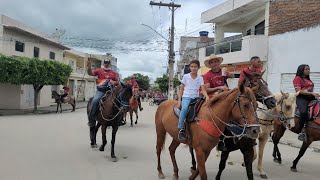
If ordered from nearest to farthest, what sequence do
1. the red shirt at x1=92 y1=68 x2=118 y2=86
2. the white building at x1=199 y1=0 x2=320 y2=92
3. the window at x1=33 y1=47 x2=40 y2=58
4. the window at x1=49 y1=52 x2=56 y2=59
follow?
the red shirt at x1=92 y1=68 x2=118 y2=86, the white building at x1=199 y1=0 x2=320 y2=92, the window at x1=33 y1=47 x2=40 y2=58, the window at x1=49 y1=52 x2=56 y2=59

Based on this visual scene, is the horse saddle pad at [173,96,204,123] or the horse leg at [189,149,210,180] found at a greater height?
the horse saddle pad at [173,96,204,123]

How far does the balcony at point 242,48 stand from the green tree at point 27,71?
1269cm

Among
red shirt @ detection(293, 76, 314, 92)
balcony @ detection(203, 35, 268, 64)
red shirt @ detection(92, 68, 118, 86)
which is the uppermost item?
balcony @ detection(203, 35, 268, 64)

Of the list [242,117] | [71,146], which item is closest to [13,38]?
[71,146]

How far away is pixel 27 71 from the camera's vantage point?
25047 mm

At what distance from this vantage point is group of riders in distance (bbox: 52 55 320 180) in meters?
5.47

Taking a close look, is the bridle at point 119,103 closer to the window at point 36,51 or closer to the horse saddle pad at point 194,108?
the horse saddle pad at point 194,108

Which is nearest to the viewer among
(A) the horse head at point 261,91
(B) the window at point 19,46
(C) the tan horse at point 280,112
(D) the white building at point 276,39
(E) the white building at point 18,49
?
(A) the horse head at point 261,91

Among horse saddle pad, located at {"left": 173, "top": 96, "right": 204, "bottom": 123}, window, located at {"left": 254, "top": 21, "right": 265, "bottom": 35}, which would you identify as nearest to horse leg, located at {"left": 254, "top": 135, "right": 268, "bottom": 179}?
horse saddle pad, located at {"left": 173, "top": 96, "right": 204, "bottom": 123}

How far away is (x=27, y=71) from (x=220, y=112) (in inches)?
869

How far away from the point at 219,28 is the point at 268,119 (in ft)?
77.4

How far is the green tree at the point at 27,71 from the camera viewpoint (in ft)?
78.8

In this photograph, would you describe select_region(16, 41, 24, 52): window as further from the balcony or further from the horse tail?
the horse tail

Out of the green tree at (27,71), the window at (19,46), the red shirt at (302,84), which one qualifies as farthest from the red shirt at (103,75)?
the window at (19,46)
